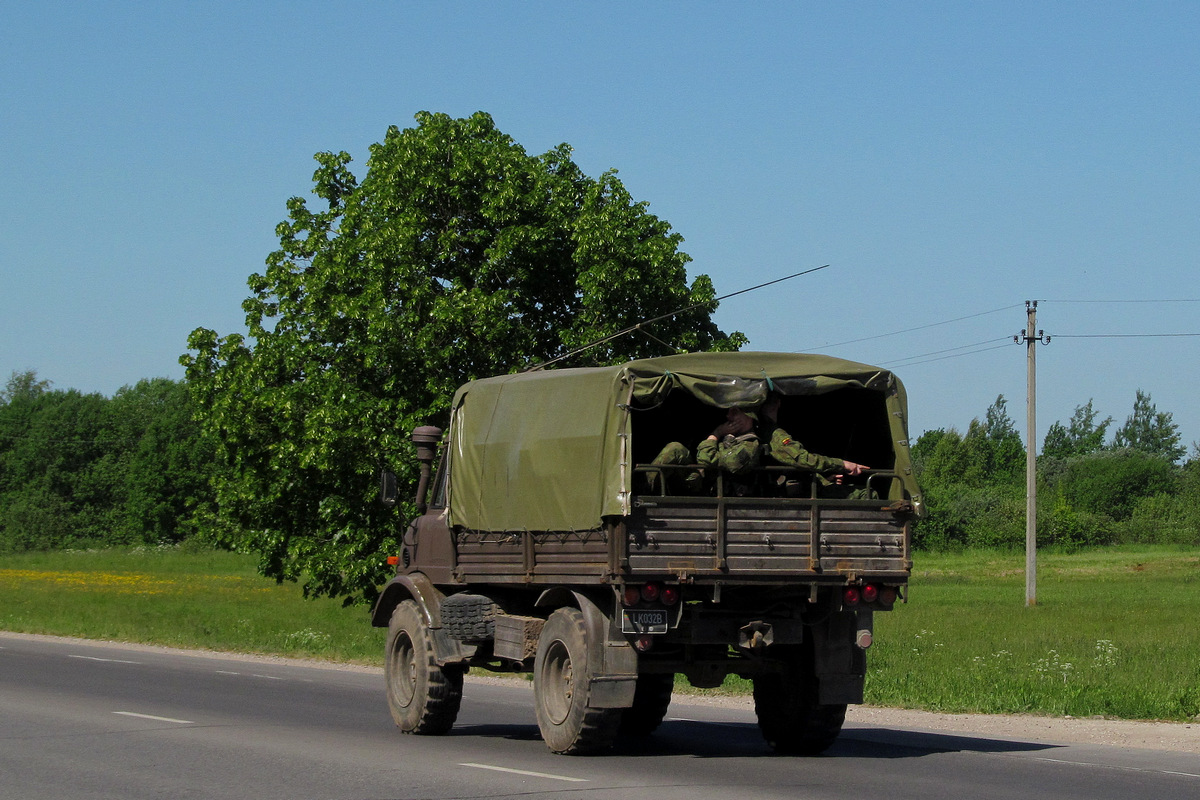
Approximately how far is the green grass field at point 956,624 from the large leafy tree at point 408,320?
108 inches

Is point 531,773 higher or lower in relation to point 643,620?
lower

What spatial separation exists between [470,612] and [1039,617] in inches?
1133

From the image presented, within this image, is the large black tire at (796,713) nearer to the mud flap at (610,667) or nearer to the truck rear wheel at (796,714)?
the truck rear wheel at (796,714)

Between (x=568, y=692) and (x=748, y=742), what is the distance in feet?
8.29

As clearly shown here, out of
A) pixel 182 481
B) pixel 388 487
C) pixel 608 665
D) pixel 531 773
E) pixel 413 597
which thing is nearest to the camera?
pixel 531 773

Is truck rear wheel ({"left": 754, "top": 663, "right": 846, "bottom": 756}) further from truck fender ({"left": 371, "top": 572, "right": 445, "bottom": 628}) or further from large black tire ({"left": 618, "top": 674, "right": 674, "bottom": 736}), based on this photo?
truck fender ({"left": 371, "top": 572, "right": 445, "bottom": 628})

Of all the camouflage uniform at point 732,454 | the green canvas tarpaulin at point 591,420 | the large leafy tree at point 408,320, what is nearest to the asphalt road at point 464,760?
the green canvas tarpaulin at point 591,420

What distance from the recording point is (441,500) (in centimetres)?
1455

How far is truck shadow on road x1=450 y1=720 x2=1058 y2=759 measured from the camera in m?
12.5

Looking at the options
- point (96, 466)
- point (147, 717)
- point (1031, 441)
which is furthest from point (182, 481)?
point (147, 717)

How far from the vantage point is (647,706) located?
13883 mm

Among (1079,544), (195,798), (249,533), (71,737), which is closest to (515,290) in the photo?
(249,533)

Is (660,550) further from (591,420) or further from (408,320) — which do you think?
(408,320)

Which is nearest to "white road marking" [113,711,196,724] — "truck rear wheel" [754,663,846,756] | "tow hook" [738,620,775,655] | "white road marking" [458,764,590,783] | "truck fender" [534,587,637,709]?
"white road marking" [458,764,590,783]
